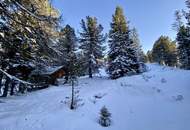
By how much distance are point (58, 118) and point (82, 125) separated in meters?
1.80

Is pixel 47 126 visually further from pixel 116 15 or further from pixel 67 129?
pixel 116 15

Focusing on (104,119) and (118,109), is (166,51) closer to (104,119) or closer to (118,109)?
(118,109)

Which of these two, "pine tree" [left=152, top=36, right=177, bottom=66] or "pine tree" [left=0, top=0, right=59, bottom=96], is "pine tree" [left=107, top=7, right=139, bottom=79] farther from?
"pine tree" [left=0, top=0, right=59, bottom=96]

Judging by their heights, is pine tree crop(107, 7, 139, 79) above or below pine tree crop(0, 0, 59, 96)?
above

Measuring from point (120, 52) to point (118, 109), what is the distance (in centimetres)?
1705

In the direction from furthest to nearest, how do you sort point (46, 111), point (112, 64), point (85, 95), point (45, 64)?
1. point (112, 64)
2. point (85, 95)
3. point (46, 111)
4. point (45, 64)

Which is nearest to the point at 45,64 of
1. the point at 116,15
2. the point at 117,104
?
the point at 117,104

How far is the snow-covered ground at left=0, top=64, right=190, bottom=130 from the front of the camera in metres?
14.5

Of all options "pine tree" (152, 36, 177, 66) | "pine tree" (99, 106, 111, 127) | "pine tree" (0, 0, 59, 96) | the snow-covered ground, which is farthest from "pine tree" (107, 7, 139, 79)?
"pine tree" (0, 0, 59, 96)

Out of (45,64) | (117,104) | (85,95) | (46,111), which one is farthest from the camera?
(85,95)

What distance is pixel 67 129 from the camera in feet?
45.4

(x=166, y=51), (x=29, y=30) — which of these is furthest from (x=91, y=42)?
(x=29, y=30)

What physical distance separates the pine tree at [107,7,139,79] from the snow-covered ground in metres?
9.57

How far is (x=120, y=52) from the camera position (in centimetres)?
3347
